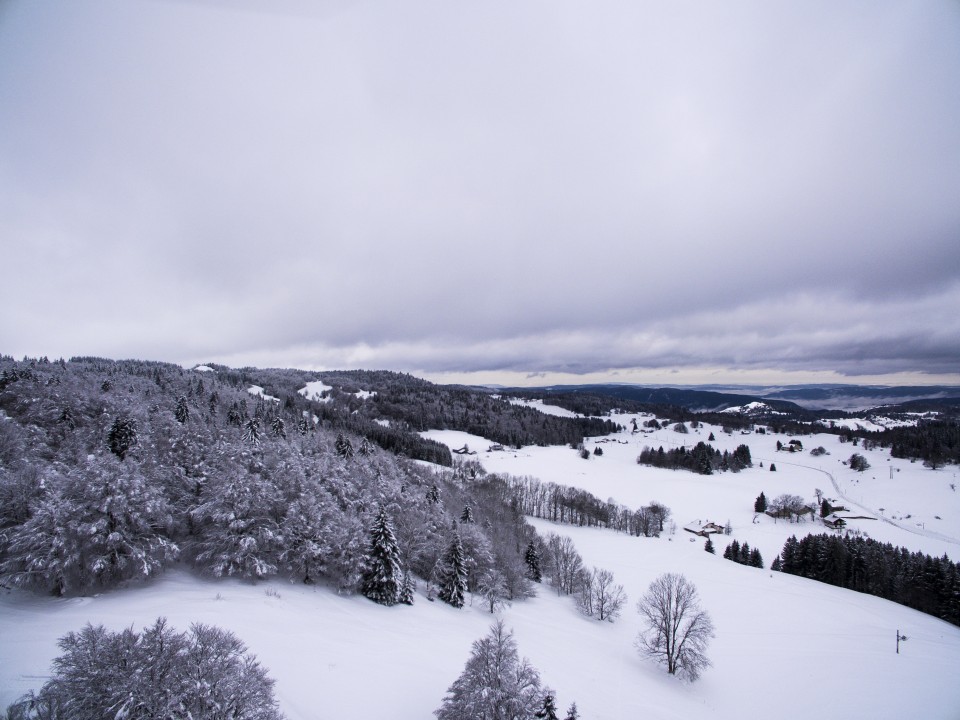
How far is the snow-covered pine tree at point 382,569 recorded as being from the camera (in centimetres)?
2867

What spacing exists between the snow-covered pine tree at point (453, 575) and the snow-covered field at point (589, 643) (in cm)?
121

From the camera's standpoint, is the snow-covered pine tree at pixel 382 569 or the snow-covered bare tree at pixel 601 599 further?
the snow-covered bare tree at pixel 601 599

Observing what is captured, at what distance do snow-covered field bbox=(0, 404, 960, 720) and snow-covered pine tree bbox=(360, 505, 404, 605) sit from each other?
3.38 ft

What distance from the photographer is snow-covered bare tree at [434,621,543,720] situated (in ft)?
43.5

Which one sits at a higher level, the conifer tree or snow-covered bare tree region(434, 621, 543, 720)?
snow-covered bare tree region(434, 621, 543, 720)

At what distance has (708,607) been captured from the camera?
1671 inches

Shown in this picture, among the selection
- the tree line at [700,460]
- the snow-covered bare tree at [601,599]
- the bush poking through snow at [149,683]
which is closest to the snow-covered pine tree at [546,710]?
the bush poking through snow at [149,683]

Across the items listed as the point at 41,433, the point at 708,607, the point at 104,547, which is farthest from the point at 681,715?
the point at 41,433

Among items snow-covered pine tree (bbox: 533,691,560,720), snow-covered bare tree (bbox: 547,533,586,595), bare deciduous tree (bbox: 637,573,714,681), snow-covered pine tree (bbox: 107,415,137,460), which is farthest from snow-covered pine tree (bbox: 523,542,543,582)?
snow-covered pine tree (bbox: 107,415,137,460)

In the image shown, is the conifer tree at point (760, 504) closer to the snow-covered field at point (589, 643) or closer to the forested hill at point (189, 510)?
the snow-covered field at point (589, 643)

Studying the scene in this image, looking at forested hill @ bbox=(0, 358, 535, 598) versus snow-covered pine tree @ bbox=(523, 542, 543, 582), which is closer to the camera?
forested hill @ bbox=(0, 358, 535, 598)

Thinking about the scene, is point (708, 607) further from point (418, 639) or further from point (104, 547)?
point (104, 547)

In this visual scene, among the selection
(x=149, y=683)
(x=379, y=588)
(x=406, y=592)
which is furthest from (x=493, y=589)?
(x=149, y=683)

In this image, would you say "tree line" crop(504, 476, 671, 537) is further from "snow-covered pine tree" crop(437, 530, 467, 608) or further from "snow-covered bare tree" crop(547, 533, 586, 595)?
"snow-covered pine tree" crop(437, 530, 467, 608)
